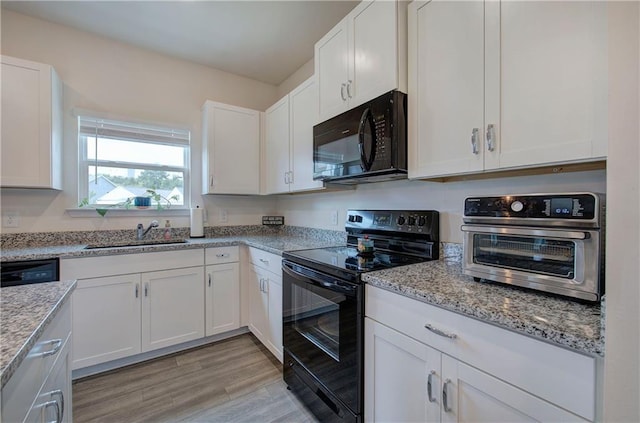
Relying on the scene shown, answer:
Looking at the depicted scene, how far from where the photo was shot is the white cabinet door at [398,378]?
39.8 inches

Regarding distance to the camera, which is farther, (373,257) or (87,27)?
(87,27)

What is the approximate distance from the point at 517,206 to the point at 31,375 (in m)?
1.51

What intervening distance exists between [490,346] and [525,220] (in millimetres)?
463

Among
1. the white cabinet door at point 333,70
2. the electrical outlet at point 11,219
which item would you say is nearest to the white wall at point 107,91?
the electrical outlet at point 11,219

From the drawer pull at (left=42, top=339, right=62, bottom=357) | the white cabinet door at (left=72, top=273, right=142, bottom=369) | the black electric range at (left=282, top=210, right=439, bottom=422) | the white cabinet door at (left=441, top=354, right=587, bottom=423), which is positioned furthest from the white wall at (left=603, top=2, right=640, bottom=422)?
the white cabinet door at (left=72, top=273, right=142, bottom=369)

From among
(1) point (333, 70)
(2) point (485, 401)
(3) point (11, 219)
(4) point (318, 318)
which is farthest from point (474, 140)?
(3) point (11, 219)

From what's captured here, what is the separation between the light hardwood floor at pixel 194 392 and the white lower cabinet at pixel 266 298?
0.19m

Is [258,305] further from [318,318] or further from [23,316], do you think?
[23,316]

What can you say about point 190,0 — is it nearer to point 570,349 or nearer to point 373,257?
point 373,257

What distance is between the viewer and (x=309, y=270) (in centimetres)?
159

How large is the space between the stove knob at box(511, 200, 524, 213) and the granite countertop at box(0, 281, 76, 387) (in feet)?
4.65

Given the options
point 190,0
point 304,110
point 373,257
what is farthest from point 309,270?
point 190,0

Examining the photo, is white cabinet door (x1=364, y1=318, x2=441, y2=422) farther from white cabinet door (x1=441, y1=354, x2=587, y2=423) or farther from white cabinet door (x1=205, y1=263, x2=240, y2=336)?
white cabinet door (x1=205, y1=263, x2=240, y2=336)

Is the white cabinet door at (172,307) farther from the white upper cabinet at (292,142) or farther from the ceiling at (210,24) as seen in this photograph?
the ceiling at (210,24)
